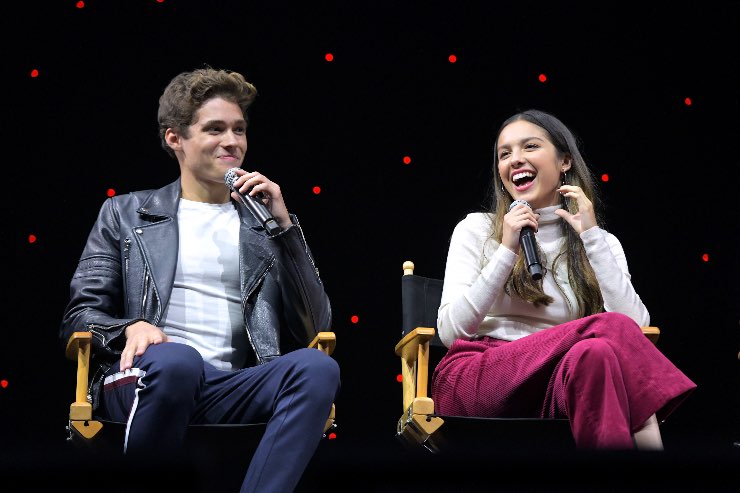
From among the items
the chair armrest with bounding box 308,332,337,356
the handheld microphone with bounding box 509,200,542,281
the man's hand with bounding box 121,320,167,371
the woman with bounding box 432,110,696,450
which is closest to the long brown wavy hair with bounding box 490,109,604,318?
the woman with bounding box 432,110,696,450

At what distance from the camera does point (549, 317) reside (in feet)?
8.39

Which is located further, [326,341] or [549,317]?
[549,317]

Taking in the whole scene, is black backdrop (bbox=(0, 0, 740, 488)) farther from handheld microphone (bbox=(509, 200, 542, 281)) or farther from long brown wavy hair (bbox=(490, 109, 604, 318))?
handheld microphone (bbox=(509, 200, 542, 281))

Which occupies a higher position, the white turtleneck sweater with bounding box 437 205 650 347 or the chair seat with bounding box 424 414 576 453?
the white turtleneck sweater with bounding box 437 205 650 347

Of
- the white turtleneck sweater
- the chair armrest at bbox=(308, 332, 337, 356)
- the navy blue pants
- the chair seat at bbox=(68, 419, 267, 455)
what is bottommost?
the chair seat at bbox=(68, 419, 267, 455)

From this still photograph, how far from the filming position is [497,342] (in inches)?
99.1

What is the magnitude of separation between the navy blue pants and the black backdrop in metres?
0.92

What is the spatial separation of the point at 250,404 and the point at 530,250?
706 millimetres

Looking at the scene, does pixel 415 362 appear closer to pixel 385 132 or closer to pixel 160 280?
pixel 160 280

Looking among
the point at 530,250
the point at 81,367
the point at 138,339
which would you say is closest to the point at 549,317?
the point at 530,250

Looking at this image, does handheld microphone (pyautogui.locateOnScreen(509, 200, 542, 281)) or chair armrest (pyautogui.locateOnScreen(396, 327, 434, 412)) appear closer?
handheld microphone (pyautogui.locateOnScreen(509, 200, 542, 281))

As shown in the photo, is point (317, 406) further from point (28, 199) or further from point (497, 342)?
point (28, 199)

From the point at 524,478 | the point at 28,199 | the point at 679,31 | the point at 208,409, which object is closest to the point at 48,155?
the point at 28,199

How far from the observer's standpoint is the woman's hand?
254 cm
